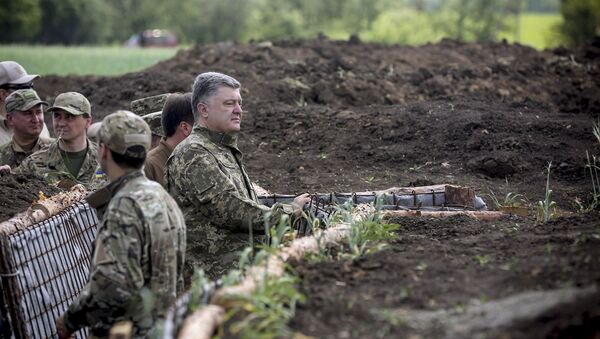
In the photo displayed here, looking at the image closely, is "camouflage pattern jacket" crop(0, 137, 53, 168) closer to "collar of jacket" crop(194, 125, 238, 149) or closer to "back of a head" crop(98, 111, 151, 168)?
"collar of jacket" crop(194, 125, 238, 149)

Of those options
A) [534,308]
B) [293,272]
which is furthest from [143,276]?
[534,308]

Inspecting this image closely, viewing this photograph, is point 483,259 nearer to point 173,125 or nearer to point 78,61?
point 173,125

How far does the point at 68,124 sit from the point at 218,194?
2.70 m

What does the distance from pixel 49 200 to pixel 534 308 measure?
4.19m

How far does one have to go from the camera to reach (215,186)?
627cm

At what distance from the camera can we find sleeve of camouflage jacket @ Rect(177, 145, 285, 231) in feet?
20.5

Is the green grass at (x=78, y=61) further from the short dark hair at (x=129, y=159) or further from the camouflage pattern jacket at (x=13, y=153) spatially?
the short dark hair at (x=129, y=159)

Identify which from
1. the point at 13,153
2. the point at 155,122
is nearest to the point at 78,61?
the point at 13,153

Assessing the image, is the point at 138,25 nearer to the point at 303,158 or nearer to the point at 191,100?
the point at 303,158

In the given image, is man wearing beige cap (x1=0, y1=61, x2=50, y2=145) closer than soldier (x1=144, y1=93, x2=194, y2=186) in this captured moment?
No

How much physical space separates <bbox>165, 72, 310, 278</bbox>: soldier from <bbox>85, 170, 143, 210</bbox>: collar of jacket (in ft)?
3.58

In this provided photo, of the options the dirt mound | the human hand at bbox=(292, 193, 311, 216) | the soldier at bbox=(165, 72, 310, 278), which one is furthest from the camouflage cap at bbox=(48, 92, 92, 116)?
the dirt mound

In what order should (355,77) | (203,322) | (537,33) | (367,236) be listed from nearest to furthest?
1. (203,322)
2. (367,236)
3. (355,77)
4. (537,33)

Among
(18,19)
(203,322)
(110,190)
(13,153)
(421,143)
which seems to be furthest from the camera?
(18,19)
